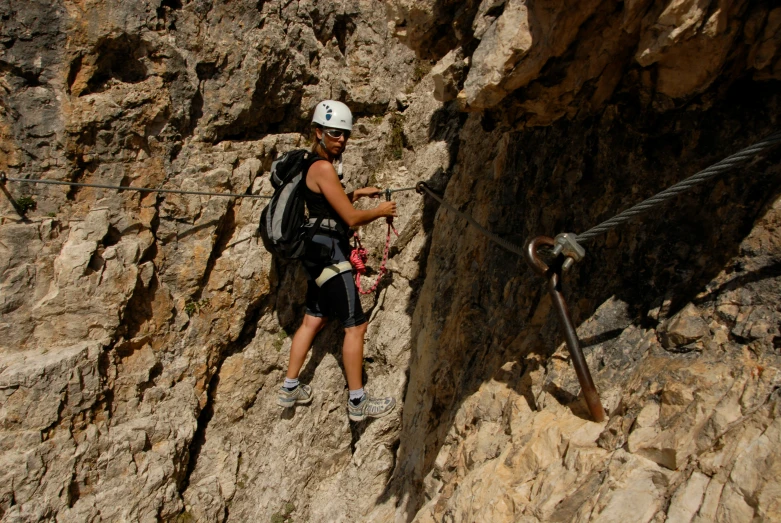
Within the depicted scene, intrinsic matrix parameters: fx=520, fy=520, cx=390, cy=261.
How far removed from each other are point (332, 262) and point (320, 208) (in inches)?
24.1

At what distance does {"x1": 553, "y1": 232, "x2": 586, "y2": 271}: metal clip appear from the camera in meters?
2.84

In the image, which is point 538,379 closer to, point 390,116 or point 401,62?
point 390,116

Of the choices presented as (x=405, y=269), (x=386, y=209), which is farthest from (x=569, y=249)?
(x=405, y=269)

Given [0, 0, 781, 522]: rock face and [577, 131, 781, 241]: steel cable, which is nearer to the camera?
[577, 131, 781, 241]: steel cable

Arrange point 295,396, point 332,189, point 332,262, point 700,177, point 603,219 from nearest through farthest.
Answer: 1. point 700,177
2. point 603,219
3. point 332,189
4. point 332,262
5. point 295,396

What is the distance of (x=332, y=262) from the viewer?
5645mm

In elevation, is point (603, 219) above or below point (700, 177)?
below

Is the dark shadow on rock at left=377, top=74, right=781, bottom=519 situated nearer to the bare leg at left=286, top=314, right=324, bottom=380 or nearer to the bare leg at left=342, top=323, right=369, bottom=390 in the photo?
the bare leg at left=342, top=323, right=369, bottom=390

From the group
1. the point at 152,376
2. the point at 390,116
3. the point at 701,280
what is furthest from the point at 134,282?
the point at 701,280

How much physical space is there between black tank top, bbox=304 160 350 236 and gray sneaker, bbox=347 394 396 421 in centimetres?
204

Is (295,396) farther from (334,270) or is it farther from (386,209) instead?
(386,209)

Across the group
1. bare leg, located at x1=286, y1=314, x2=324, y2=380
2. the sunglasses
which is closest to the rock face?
bare leg, located at x1=286, y1=314, x2=324, y2=380

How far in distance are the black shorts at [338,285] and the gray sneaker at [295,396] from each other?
1151 millimetres

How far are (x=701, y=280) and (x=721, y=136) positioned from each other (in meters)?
0.87
